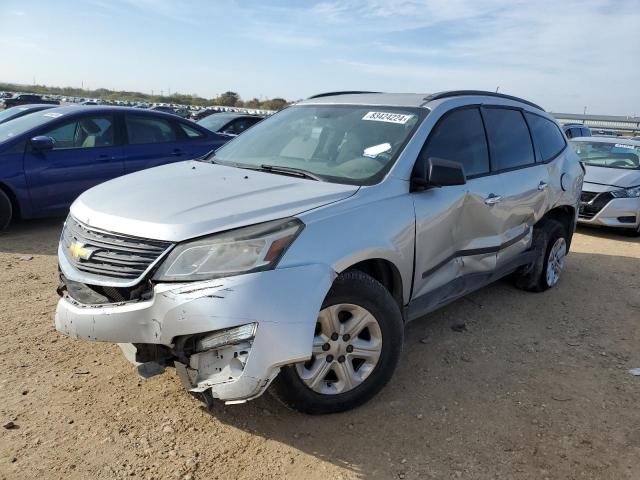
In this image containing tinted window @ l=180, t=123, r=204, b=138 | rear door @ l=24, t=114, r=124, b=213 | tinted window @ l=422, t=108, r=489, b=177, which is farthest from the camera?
tinted window @ l=180, t=123, r=204, b=138

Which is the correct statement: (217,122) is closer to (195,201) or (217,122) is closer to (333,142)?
(333,142)

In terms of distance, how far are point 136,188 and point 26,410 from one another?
135cm

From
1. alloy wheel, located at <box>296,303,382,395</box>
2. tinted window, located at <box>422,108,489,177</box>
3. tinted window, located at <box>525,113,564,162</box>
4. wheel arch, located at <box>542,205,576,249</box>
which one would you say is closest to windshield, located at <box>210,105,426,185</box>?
tinted window, located at <box>422,108,489,177</box>

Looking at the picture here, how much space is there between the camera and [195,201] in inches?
111

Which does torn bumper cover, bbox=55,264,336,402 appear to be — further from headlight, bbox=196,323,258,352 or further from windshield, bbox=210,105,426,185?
windshield, bbox=210,105,426,185

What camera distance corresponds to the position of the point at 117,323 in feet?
8.30

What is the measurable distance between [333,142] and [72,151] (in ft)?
14.8

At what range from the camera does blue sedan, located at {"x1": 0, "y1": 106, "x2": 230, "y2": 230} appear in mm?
6375

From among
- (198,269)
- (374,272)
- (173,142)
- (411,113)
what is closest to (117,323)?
(198,269)

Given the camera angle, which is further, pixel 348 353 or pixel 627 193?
pixel 627 193

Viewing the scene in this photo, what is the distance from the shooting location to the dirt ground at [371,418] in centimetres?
257

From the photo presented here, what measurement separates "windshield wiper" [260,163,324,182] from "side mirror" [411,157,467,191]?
1.98ft

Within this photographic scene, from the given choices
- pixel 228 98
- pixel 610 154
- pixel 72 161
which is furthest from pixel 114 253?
pixel 228 98

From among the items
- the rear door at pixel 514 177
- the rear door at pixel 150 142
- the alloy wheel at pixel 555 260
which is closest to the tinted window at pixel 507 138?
the rear door at pixel 514 177
